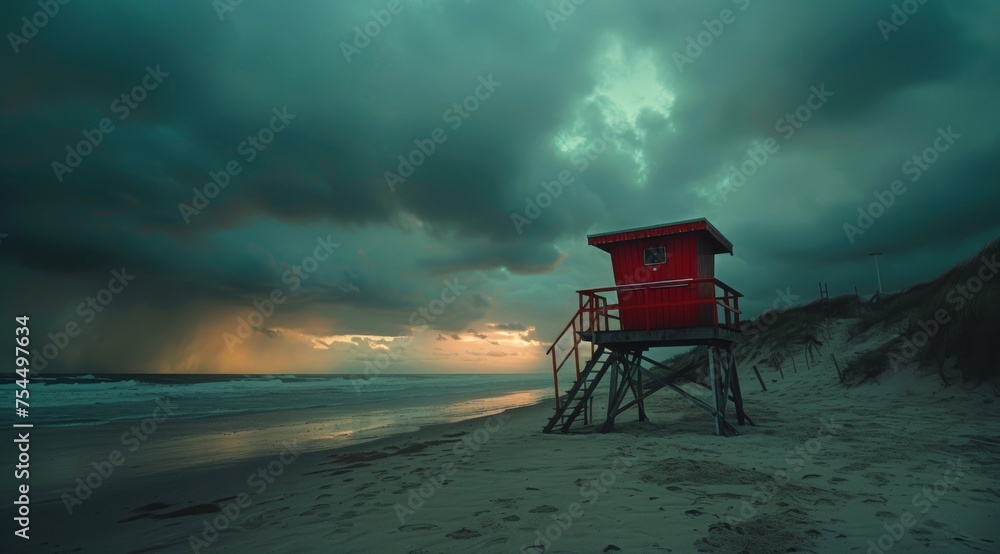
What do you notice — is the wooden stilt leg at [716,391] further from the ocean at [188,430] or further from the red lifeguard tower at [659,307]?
→ the ocean at [188,430]

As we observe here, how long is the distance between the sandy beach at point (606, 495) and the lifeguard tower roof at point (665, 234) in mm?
4989

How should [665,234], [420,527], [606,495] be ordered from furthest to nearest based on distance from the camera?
1. [665,234]
2. [606,495]
3. [420,527]

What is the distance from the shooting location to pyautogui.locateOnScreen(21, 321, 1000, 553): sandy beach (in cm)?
502

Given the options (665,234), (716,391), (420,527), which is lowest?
(420,527)

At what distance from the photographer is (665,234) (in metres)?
12.4

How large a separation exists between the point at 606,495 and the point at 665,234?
7771mm

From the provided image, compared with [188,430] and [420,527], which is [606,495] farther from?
[188,430]

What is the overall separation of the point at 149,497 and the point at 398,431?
856cm

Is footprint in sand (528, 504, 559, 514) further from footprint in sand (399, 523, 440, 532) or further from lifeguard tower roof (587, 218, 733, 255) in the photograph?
lifeguard tower roof (587, 218, 733, 255)

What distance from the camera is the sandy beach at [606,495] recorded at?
5016mm

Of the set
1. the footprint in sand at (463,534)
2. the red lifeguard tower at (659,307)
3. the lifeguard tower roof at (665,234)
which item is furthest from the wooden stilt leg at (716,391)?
the footprint in sand at (463,534)

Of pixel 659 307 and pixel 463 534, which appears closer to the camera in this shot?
pixel 463 534

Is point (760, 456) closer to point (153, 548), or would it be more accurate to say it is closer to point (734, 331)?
point (734, 331)

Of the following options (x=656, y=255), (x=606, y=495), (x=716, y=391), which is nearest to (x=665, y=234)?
(x=656, y=255)
